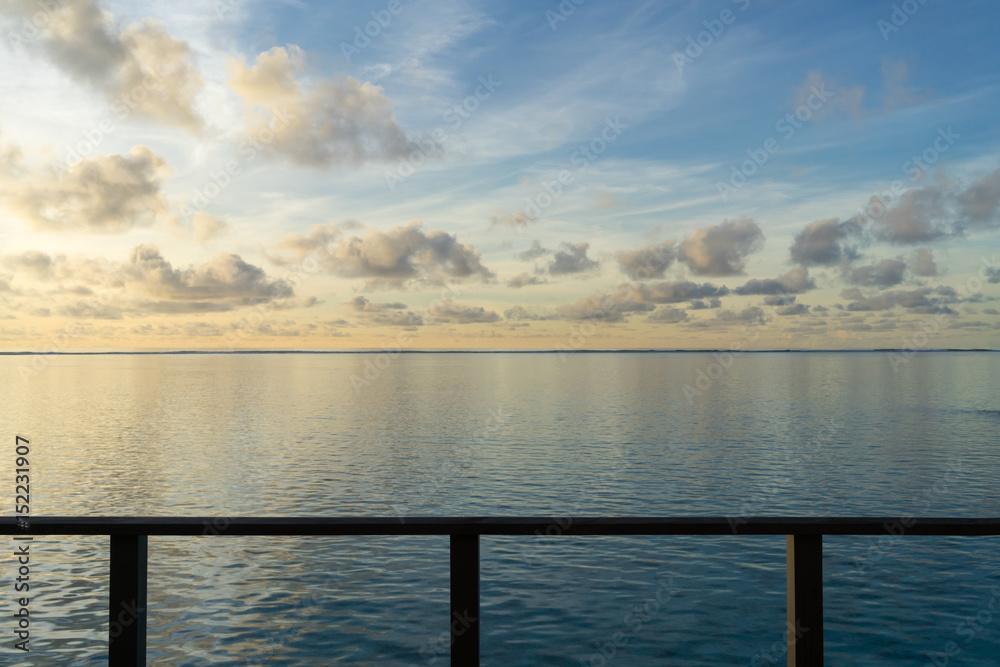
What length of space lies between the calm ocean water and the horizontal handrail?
7686mm

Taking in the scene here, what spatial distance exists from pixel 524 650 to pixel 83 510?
55.7 feet

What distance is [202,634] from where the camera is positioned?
11078 mm

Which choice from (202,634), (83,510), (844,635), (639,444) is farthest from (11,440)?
(844,635)

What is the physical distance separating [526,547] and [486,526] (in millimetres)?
13251

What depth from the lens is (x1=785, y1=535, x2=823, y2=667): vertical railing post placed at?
3467 mm

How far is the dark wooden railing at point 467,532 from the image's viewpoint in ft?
10.8

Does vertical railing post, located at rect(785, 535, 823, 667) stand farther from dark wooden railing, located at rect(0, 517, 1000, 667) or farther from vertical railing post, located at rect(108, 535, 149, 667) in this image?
vertical railing post, located at rect(108, 535, 149, 667)

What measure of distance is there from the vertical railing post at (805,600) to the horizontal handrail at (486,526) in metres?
0.09

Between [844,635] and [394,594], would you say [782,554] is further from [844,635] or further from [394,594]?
[394,594]

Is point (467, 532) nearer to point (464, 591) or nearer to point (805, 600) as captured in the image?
point (464, 591)

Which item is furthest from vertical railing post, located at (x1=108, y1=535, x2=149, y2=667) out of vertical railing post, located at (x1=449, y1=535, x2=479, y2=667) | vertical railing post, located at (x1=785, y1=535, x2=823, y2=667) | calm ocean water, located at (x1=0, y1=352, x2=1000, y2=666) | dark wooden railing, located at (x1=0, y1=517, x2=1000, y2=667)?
calm ocean water, located at (x1=0, y1=352, x2=1000, y2=666)

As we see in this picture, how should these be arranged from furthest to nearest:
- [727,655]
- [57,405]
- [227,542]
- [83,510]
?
1. [57,405]
2. [83,510]
3. [227,542]
4. [727,655]

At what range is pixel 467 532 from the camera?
3.42 meters

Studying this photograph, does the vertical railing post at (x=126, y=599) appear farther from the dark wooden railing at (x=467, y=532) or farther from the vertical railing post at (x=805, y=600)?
the vertical railing post at (x=805, y=600)
